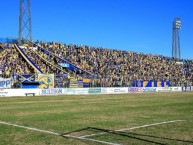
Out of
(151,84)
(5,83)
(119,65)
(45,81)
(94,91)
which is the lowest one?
(94,91)

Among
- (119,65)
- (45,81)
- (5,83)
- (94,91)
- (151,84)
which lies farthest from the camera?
(119,65)

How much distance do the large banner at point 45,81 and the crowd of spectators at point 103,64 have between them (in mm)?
3872

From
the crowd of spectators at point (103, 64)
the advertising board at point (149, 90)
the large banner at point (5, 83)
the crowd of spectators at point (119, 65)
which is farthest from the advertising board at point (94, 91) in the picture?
the large banner at point (5, 83)

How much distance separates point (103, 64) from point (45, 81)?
1965 centimetres

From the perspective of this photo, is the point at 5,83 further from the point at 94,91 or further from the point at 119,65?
the point at 119,65

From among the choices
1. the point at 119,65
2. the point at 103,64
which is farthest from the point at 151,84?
the point at 103,64

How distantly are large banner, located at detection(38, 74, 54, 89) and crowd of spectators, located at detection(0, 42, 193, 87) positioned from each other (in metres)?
3.87

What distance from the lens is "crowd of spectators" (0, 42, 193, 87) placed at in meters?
53.3

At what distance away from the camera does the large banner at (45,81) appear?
48.0 meters

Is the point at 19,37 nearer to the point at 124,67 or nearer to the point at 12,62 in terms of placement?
the point at 12,62

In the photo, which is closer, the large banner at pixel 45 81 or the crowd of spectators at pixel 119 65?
the large banner at pixel 45 81

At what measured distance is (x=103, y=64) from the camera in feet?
216

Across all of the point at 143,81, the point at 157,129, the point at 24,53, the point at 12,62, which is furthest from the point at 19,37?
the point at 157,129

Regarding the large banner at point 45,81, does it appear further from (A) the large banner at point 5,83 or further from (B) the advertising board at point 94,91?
(B) the advertising board at point 94,91
